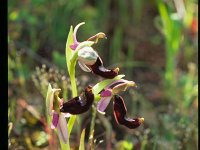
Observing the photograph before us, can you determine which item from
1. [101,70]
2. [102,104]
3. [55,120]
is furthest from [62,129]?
[101,70]

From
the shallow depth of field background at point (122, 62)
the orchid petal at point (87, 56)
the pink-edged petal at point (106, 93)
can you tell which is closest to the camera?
the orchid petal at point (87, 56)

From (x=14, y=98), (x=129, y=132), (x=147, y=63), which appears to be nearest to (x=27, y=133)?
(x=14, y=98)

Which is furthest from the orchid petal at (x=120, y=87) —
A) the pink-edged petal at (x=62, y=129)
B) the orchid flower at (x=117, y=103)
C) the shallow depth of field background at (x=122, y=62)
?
the shallow depth of field background at (x=122, y=62)

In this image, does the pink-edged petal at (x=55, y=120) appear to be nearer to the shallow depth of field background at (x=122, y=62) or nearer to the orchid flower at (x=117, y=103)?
the orchid flower at (x=117, y=103)

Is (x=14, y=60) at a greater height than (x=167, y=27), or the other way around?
(x=167, y=27)

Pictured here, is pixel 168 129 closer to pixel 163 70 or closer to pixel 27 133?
pixel 27 133

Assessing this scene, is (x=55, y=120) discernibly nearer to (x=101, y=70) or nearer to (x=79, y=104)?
(x=79, y=104)

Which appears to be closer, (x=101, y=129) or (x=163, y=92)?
(x=101, y=129)
